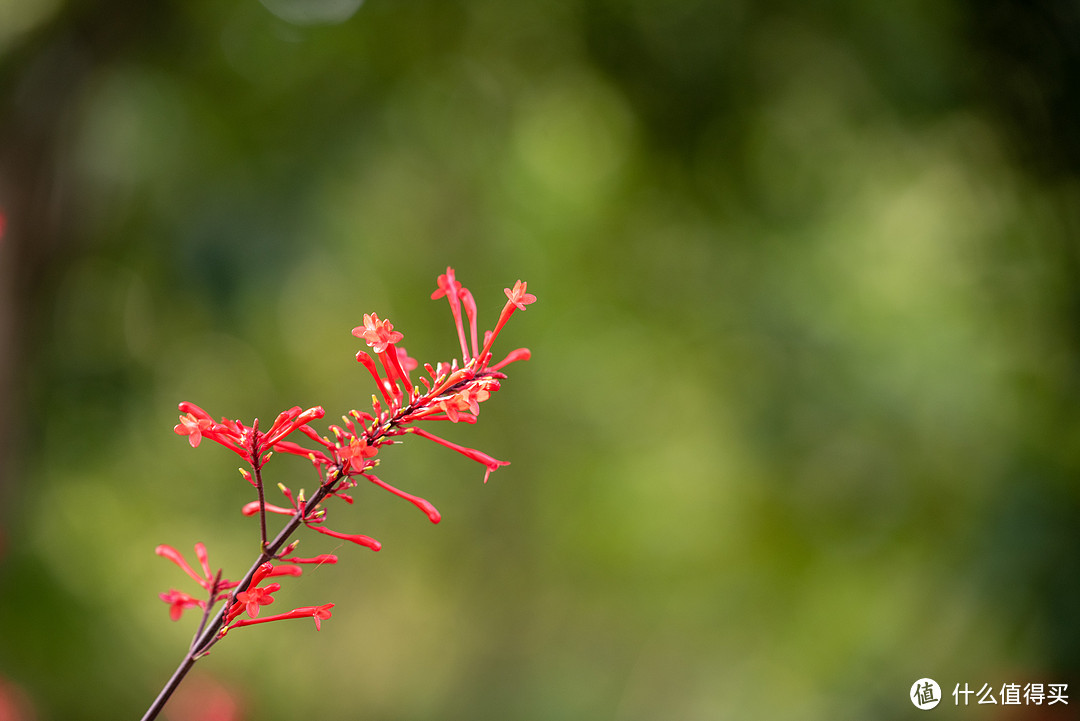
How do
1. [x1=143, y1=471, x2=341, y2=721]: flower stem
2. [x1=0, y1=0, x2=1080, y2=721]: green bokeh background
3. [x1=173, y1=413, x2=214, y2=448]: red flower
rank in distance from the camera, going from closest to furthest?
[x1=143, y1=471, x2=341, y2=721]: flower stem
[x1=173, y1=413, x2=214, y2=448]: red flower
[x1=0, y1=0, x2=1080, y2=721]: green bokeh background

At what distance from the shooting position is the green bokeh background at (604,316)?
11.8 ft

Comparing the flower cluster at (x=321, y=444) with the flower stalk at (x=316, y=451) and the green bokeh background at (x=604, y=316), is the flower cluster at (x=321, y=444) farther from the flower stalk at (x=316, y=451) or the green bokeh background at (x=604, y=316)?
the green bokeh background at (x=604, y=316)

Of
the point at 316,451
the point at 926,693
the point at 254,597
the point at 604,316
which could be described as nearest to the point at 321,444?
the point at 316,451

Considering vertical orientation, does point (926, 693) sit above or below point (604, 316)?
below

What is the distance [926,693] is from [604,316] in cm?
278

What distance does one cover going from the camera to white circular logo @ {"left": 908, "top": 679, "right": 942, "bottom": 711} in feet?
11.9

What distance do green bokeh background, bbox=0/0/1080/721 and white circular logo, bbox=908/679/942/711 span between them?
0.36 feet

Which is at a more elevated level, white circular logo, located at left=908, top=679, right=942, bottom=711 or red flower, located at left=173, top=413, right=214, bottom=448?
white circular logo, located at left=908, top=679, right=942, bottom=711

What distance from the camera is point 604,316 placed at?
17.7ft

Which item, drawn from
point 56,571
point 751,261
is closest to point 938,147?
point 751,261

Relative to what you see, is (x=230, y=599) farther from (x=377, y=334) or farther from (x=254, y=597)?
(x=377, y=334)

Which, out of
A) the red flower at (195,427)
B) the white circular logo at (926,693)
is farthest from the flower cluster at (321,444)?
the white circular logo at (926,693)

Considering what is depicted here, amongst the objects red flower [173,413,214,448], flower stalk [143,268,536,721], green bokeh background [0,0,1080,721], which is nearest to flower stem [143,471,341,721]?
flower stalk [143,268,536,721]

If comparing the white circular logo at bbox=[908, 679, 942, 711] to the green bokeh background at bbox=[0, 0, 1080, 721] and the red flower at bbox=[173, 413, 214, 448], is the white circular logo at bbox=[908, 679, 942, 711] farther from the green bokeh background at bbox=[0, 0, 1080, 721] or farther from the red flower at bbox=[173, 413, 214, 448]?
the red flower at bbox=[173, 413, 214, 448]
